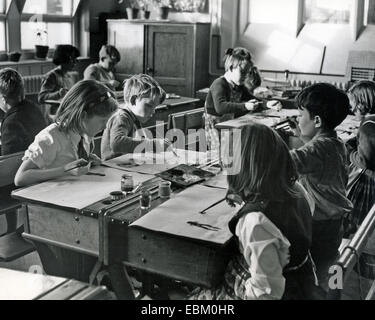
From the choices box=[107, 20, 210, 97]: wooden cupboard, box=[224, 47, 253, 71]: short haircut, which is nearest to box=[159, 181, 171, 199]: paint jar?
box=[224, 47, 253, 71]: short haircut

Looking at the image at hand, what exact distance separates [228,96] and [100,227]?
289 cm

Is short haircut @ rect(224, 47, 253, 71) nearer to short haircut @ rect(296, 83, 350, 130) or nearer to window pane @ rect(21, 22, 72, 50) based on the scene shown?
short haircut @ rect(296, 83, 350, 130)

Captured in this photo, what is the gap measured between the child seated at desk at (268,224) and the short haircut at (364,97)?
1.87 m

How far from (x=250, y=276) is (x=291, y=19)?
21.6 ft

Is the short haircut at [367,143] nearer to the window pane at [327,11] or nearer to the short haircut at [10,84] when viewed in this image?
the short haircut at [10,84]

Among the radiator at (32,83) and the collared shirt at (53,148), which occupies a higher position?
the collared shirt at (53,148)

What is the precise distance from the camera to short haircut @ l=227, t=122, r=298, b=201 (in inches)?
75.8

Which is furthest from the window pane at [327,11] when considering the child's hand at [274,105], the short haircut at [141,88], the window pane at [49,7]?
the short haircut at [141,88]

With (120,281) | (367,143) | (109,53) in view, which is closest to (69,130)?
(120,281)

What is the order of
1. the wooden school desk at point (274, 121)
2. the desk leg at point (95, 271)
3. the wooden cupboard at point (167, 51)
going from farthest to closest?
the wooden cupboard at point (167, 51) → the wooden school desk at point (274, 121) → the desk leg at point (95, 271)

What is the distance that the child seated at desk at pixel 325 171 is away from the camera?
2.58 metres
